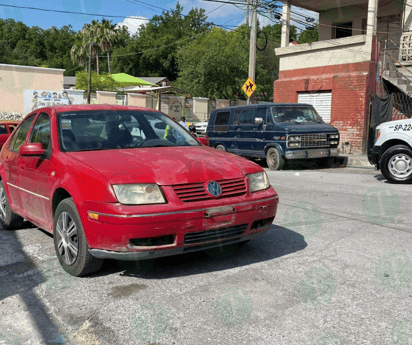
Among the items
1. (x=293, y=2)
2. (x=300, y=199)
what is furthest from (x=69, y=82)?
Answer: (x=300, y=199)

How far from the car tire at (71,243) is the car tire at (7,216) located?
1.78 metres

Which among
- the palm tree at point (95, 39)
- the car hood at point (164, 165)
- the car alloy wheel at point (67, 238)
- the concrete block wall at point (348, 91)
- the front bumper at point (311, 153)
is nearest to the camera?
the car hood at point (164, 165)

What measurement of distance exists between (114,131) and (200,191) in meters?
1.45

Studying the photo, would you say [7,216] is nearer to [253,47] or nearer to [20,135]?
[20,135]

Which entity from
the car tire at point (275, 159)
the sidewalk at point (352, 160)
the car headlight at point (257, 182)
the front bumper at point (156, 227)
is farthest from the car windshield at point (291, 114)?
the front bumper at point (156, 227)

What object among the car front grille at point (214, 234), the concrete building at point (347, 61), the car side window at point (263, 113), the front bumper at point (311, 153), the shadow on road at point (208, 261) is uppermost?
the concrete building at point (347, 61)

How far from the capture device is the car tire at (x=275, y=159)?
44.5 feet

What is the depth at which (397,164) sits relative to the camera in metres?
9.81

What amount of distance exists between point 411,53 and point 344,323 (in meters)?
19.5

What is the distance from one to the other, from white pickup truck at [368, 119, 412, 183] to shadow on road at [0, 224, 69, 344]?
778 cm

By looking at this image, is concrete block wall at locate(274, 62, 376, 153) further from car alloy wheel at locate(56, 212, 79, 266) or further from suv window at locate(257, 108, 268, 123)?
car alloy wheel at locate(56, 212, 79, 266)

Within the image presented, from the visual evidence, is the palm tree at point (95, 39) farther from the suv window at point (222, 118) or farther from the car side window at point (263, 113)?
the car side window at point (263, 113)

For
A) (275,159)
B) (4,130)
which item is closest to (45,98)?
(4,130)

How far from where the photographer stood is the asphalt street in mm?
2953
